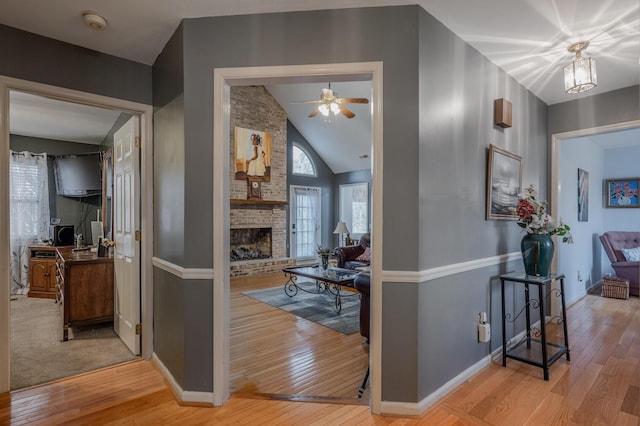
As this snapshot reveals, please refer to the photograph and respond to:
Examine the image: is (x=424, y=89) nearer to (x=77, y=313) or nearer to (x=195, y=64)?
(x=195, y=64)

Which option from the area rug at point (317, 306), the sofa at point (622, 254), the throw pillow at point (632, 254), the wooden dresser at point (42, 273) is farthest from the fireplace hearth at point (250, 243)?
the throw pillow at point (632, 254)

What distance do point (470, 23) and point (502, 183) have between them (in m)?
1.33

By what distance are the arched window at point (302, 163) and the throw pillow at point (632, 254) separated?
6.70 meters

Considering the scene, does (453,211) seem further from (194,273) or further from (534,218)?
(194,273)

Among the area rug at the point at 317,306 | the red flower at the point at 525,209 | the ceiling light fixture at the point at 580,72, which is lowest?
the area rug at the point at 317,306

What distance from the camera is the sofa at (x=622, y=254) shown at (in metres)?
4.87

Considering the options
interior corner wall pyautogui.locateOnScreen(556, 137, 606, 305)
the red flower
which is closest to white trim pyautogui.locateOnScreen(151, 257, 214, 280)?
the red flower

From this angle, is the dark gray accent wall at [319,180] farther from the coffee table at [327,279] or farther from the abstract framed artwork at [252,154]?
the coffee table at [327,279]

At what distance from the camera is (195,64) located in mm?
2094

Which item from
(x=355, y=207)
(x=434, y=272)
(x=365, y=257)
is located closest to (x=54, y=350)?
(x=434, y=272)

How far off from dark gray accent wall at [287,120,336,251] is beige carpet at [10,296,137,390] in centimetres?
515

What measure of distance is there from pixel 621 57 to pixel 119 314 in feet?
16.9

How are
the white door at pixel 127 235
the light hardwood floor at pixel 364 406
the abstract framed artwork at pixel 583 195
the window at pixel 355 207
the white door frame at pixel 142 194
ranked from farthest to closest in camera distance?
the window at pixel 355 207, the abstract framed artwork at pixel 583 195, the white door at pixel 127 235, the white door frame at pixel 142 194, the light hardwood floor at pixel 364 406

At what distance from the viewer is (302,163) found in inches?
344
